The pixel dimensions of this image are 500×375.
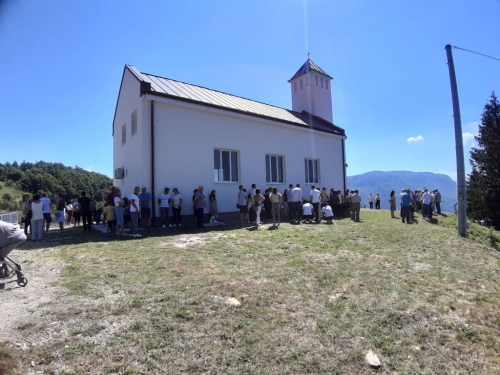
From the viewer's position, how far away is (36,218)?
10438 millimetres

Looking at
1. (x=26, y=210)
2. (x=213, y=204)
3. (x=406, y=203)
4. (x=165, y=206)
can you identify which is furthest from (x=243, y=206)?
(x=406, y=203)

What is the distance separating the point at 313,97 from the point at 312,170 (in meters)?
7.09

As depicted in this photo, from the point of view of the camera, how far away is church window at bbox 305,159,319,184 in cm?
2027

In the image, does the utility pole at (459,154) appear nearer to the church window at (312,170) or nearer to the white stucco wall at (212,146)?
the white stucco wall at (212,146)

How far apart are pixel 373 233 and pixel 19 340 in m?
10.7

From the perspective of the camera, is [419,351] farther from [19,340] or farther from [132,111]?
[132,111]

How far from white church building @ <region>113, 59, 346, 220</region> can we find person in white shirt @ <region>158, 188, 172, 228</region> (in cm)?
33

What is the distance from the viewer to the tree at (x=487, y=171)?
94.1 ft

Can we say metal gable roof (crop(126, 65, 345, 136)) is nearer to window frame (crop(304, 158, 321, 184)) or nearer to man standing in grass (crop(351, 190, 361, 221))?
window frame (crop(304, 158, 321, 184))

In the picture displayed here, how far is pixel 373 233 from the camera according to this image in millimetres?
11188

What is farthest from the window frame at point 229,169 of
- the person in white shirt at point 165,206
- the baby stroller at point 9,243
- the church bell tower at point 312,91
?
the church bell tower at point 312,91

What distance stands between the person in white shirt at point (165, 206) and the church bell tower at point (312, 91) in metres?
15.5

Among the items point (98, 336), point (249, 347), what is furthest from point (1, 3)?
point (249, 347)

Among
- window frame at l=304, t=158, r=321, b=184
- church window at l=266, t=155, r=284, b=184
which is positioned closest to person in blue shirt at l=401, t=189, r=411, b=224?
window frame at l=304, t=158, r=321, b=184
